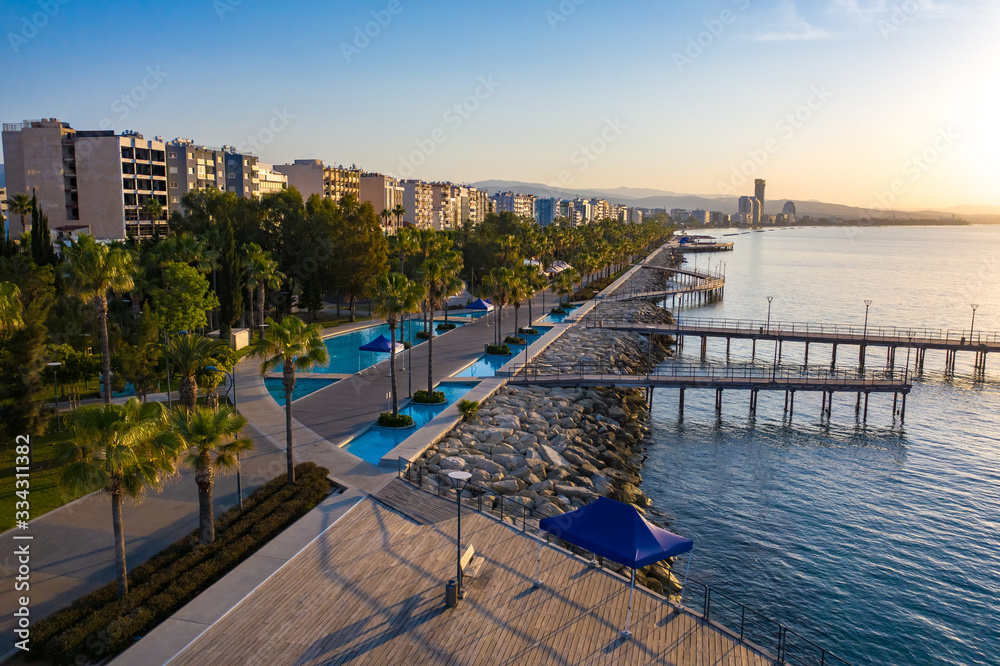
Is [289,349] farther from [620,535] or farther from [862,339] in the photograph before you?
[862,339]

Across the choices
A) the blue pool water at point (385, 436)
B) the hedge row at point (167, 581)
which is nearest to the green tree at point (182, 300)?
the blue pool water at point (385, 436)

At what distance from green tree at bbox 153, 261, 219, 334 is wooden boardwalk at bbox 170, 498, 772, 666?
2978cm

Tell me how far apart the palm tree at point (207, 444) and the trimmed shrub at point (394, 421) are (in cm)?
1281

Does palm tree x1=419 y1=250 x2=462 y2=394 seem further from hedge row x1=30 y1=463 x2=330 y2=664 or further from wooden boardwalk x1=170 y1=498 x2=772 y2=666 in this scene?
wooden boardwalk x1=170 y1=498 x2=772 y2=666

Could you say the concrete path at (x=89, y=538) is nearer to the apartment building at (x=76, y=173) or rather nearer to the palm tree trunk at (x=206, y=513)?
the palm tree trunk at (x=206, y=513)

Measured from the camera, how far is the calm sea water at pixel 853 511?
2258cm

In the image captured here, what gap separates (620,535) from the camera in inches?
639

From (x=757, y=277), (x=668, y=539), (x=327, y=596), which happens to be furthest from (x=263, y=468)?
(x=757, y=277)

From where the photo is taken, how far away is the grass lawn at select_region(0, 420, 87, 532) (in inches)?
870

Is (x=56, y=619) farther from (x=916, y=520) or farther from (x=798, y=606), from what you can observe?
(x=916, y=520)

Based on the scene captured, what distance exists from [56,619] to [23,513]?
7.52 meters

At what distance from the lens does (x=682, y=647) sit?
15055 mm

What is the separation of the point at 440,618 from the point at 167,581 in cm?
724

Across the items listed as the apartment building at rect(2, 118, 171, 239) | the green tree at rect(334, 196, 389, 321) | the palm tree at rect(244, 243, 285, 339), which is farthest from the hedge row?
the apartment building at rect(2, 118, 171, 239)
